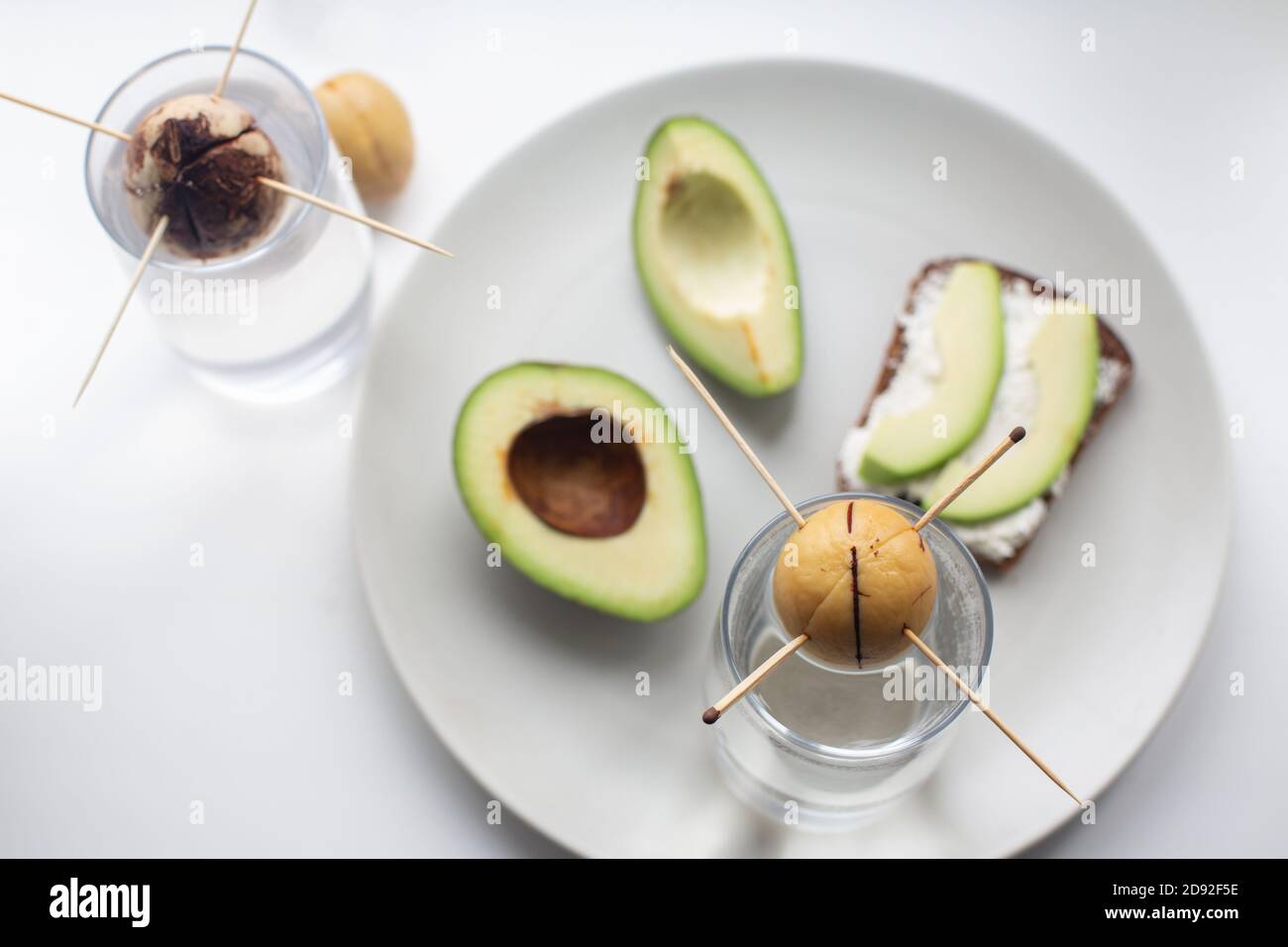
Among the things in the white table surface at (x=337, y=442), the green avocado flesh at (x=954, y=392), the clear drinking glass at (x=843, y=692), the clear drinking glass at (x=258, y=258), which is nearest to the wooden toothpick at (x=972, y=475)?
the clear drinking glass at (x=843, y=692)

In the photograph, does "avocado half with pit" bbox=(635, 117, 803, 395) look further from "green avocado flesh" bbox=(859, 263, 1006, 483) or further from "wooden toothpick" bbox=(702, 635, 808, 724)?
"wooden toothpick" bbox=(702, 635, 808, 724)

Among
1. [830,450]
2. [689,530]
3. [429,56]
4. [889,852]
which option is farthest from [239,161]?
[889,852]

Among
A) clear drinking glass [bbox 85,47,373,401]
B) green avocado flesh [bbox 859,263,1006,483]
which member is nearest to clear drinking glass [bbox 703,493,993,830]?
green avocado flesh [bbox 859,263,1006,483]

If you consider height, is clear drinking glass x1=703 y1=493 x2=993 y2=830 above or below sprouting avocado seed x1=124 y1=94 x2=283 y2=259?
below

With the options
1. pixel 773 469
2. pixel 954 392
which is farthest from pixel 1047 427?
pixel 773 469

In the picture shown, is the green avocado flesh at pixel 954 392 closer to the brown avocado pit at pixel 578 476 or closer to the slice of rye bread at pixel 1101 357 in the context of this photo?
the slice of rye bread at pixel 1101 357

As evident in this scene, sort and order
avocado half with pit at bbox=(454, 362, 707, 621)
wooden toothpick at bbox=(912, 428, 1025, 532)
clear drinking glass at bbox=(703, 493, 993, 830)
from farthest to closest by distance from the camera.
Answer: avocado half with pit at bbox=(454, 362, 707, 621)
clear drinking glass at bbox=(703, 493, 993, 830)
wooden toothpick at bbox=(912, 428, 1025, 532)

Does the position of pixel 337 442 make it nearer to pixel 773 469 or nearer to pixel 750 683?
pixel 773 469
